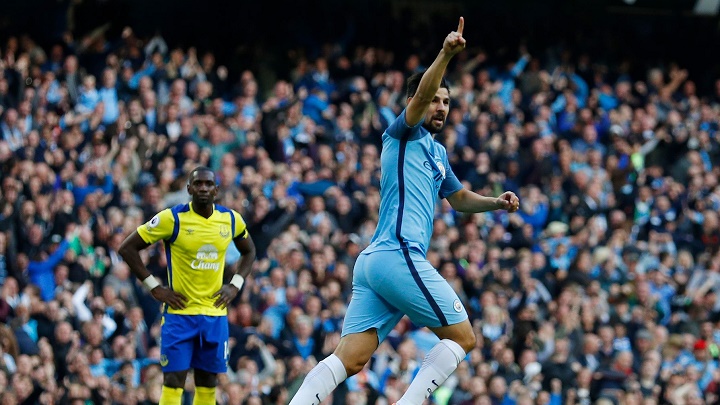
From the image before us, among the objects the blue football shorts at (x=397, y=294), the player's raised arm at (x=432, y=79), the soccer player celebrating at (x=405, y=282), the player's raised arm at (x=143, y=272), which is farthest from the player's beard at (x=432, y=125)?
the player's raised arm at (x=143, y=272)

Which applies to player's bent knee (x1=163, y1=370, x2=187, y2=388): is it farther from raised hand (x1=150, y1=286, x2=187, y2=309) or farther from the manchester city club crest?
the manchester city club crest

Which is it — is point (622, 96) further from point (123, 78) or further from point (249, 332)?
point (249, 332)

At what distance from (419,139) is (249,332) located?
6749mm

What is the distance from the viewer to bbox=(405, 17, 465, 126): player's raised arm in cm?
689

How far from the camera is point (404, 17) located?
877 inches

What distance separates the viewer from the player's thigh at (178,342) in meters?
9.52

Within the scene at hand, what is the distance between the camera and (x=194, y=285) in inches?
378

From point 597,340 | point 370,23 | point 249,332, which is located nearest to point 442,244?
point 597,340

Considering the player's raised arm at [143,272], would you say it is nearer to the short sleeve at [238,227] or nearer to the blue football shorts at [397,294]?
the short sleeve at [238,227]

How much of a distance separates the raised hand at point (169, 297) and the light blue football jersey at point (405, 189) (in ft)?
7.92

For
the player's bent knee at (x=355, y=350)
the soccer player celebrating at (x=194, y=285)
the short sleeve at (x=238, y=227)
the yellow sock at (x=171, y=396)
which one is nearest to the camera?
the player's bent knee at (x=355, y=350)

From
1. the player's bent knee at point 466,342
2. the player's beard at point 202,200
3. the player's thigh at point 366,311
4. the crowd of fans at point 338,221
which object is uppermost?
the player's beard at point 202,200

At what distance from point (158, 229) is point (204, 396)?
53.4 inches

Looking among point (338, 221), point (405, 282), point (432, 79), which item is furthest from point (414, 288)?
point (338, 221)
